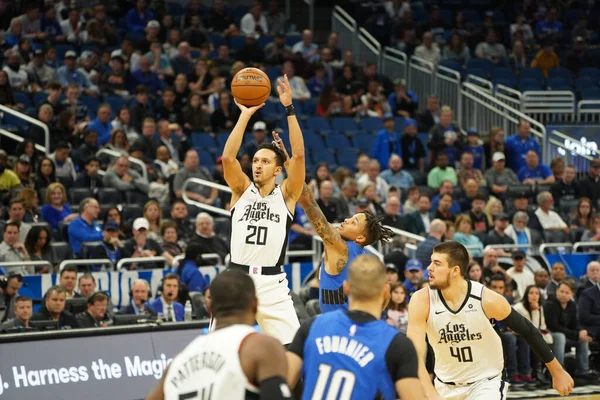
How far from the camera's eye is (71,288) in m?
12.1

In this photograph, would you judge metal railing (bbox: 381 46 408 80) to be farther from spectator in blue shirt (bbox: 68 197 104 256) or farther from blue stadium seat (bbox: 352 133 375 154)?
spectator in blue shirt (bbox: 68 197 104 256)

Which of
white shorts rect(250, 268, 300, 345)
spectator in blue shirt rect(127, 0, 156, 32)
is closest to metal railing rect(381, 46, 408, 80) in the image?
spectator in blue shirt rect(127, 0, 156, 32)

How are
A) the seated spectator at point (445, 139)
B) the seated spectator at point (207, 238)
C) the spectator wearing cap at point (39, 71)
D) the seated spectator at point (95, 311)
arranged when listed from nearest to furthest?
1. the seated spectator at point (95, 311)
2. the seated spectator at point (207, 238)
3. the spectator wearing cap at point (39, 71)
4. the seated spectator at point (445, 139)

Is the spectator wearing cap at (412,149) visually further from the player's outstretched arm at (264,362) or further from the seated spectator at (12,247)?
the player's outstretched arm at (264,362)

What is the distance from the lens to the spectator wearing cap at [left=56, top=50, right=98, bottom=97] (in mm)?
17609

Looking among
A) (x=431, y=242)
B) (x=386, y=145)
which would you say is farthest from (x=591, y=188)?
(x=431, y=242)

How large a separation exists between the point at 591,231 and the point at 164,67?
7768mm

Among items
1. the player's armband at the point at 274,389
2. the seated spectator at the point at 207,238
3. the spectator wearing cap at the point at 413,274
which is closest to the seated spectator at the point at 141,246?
the seated spectator at the point at 207,238

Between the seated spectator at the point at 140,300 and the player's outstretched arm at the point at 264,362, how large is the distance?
7532 mm

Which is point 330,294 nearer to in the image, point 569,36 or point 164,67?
point 164,67

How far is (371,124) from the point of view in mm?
19312

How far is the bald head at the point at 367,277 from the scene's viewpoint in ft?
17.1

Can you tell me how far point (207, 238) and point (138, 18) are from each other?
24.4ft

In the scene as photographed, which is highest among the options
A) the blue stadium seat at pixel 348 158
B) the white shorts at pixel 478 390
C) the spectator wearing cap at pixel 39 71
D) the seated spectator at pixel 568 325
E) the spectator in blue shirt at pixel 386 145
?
the spectator wearing cap at pixel 39 71
